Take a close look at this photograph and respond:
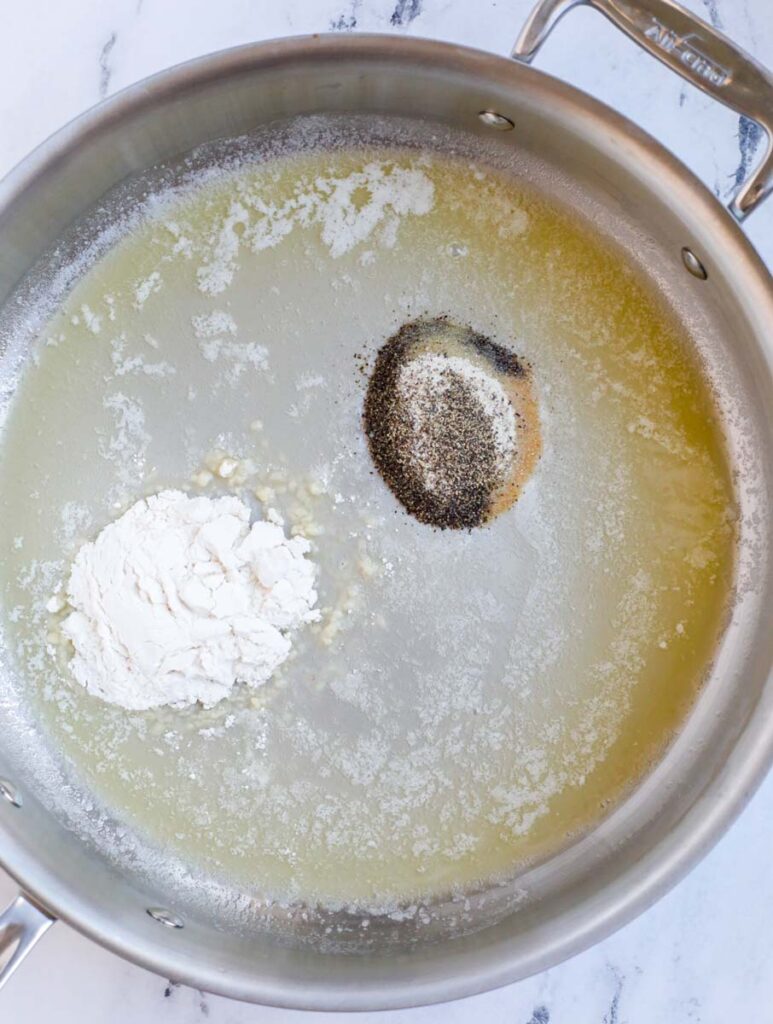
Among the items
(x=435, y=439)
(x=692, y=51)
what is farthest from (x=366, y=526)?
(x=692, y=51)

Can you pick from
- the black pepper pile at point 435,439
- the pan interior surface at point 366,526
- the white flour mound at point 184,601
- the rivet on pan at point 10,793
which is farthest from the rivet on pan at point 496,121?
the rivet on pan at point 10,793

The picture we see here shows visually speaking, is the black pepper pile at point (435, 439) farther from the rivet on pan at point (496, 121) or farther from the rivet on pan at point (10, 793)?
the rivet on pan at point (10, 793)

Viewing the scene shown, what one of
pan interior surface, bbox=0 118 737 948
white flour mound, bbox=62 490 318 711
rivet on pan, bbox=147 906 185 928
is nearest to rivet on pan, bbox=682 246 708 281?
pan interior surface, bbox=0 118 737 948

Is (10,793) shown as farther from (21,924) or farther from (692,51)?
(692,51)

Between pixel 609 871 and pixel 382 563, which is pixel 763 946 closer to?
pixel 609 871

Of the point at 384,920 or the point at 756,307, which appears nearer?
the point at 756,307

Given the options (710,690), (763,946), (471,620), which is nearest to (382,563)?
(471,620)
